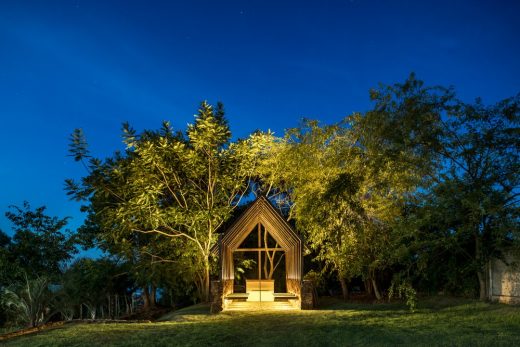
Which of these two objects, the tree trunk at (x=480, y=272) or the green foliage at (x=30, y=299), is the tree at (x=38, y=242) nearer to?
the green foliage at (x=30, y=299)

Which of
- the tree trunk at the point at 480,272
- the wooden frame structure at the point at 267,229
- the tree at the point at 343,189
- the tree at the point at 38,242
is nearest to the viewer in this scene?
the tree trunk at the point at 480,272

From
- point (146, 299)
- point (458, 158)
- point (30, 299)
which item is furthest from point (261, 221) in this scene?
point (146, 299)

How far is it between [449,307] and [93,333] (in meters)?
8.09

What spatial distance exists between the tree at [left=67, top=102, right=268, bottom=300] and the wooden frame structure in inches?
51.4

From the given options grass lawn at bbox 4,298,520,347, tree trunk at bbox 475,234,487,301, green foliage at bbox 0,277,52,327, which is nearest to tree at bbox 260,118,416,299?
tree trunk at bbox 475,234,487,301

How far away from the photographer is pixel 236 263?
18.3m

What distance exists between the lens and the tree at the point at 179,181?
14898mm

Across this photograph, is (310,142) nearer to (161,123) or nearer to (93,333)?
(161,123)

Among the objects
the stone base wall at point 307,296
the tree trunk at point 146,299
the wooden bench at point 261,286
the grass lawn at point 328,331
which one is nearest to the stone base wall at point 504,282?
the grass lawn at point 328,331

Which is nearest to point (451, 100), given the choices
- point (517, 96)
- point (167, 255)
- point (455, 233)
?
point (517, 96)

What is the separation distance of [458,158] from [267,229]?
583 centimetres

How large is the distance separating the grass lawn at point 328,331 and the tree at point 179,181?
452cm

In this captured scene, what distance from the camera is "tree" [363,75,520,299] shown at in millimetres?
10375

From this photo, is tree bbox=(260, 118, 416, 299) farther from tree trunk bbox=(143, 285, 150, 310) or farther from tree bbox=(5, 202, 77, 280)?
tree bbox=(5, 202, 77, 280)
